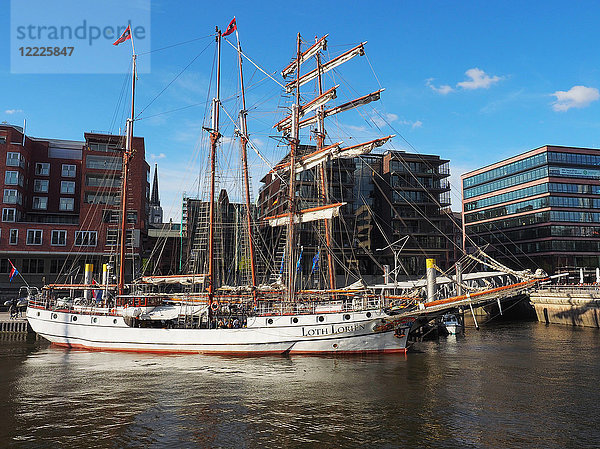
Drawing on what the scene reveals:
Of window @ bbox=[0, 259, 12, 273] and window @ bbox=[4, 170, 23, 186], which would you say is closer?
window @ bbox=[0, 259, 12, 273]

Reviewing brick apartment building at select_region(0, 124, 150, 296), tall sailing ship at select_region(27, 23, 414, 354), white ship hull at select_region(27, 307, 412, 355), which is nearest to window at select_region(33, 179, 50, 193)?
brick apartment building at select_region(0, 124, 150, 296)

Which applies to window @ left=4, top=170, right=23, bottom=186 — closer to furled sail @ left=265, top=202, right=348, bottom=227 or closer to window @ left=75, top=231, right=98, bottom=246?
window @ left=75, top=231, right=98, bottom=246

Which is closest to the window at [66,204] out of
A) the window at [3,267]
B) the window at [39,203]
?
the window at [39,203]

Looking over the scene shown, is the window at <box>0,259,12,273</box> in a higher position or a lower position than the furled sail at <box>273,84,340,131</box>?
lower

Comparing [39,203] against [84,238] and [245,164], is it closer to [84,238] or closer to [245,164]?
[84,238]

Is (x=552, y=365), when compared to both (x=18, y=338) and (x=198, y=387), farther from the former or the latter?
(x=18, y=338)

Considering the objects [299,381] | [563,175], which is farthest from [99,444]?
[563,175]

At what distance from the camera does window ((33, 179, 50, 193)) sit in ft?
264

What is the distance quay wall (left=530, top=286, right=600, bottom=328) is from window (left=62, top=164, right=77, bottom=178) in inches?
3208

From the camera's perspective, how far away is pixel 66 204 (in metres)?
80.6

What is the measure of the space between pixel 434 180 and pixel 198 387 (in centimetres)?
7641

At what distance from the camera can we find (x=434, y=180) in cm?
9206

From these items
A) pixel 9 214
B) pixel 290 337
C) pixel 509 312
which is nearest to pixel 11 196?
pixel 9 214

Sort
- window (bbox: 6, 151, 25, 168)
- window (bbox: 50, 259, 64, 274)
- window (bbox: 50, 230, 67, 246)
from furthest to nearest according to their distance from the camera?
window (bbox: 6, 151, 25, 168)
window (bbox: 50, 259, 64, 274)
window (bbox: 50, 230, 67, 246)
